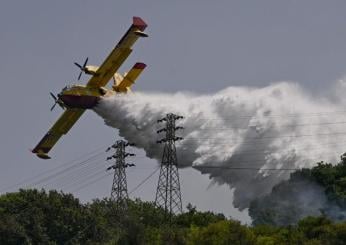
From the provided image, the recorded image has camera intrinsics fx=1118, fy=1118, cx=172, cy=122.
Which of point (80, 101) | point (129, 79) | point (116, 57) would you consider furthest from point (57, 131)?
point (116, 57)

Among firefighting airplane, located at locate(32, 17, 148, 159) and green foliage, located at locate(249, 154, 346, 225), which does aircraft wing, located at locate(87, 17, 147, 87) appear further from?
green foliage, located at locate(249, 154, 346, 225)

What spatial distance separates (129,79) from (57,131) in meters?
8.81

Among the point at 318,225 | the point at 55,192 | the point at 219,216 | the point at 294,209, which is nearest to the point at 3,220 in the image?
the point at 55,192

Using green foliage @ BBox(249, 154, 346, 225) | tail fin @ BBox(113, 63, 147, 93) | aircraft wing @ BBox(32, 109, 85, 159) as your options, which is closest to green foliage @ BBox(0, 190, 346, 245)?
green foliage @ BBox(249, 154, 346, 225)

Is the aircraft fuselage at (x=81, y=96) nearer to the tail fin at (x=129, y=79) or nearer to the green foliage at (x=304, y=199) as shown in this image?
the tail fin at (x=129, y=79)

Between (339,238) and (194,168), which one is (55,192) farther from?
(339,238)

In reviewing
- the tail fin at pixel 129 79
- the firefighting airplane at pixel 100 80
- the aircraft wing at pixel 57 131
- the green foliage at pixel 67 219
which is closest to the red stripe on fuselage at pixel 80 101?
the firefighting airplane at pixel 100 80

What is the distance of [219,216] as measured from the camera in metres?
119

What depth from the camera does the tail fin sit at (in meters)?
100

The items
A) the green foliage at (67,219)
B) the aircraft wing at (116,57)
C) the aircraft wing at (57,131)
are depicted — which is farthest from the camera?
the green foliage at (67,219)

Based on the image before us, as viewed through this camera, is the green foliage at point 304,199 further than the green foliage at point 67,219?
No

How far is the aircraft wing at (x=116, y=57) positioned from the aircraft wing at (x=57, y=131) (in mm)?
4976

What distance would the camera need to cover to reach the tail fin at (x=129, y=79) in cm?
10024

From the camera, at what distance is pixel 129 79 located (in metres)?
101
